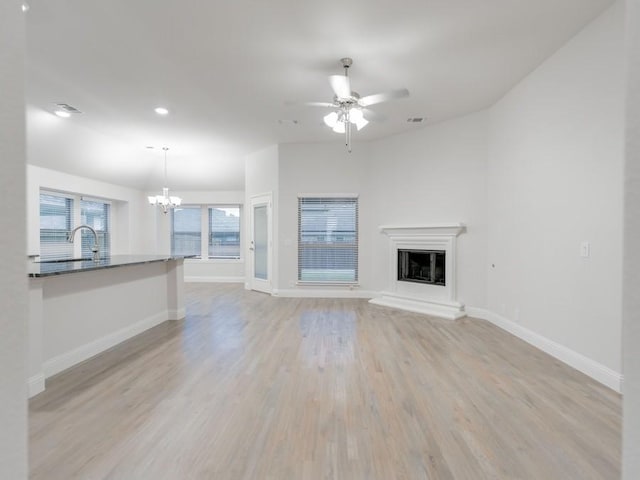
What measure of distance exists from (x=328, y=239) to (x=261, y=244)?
1.63 metres

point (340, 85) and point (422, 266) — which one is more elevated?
point (340, 85)

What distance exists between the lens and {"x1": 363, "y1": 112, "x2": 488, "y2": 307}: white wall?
4836mm

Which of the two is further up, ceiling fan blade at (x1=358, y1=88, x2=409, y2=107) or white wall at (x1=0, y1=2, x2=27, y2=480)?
ceiling fan blade at (x1=358, y1=88, x2=409, y2=107)

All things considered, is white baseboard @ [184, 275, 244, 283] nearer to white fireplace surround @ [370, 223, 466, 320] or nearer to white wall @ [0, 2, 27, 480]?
white fireplace surround @ [370, 223, 466, 320]

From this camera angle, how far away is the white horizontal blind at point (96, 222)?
7.18m

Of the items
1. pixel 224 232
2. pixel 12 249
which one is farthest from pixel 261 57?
pixel 224 232

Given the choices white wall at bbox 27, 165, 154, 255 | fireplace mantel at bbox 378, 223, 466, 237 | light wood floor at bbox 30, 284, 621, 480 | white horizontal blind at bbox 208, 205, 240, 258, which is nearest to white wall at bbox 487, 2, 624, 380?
light wood floor at bbox 30, 284, 621, 480

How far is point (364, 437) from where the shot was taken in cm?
195

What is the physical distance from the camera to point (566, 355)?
3.08m

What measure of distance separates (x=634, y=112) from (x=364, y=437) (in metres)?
2.01

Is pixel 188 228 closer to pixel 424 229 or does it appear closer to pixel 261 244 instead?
pixel 261 244

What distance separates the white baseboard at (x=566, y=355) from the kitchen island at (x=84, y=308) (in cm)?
458

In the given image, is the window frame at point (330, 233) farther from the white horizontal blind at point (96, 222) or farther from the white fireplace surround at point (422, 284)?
the white horizontal blind at point (96, 222)

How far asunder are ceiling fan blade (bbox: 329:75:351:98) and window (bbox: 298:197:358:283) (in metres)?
3.23
